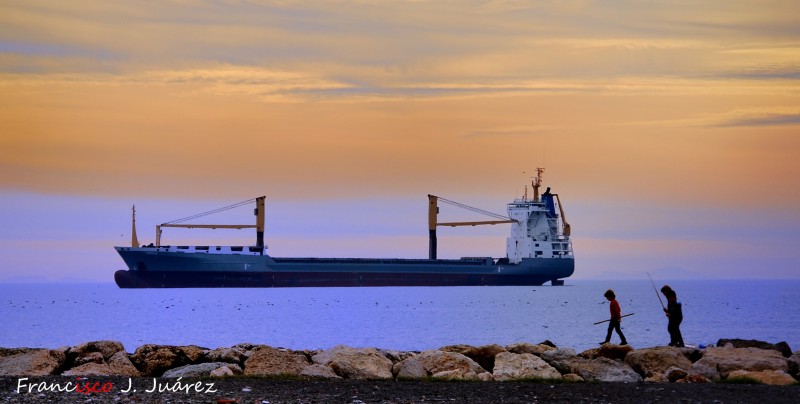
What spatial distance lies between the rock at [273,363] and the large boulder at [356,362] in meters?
0.34

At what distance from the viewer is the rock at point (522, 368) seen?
14.3 meters

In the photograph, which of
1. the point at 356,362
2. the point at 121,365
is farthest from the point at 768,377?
the point at 121,365

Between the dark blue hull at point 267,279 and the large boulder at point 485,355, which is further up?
the dark blue hull at point 267,279

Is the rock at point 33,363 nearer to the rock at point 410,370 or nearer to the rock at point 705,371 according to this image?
the rock at point 410,370

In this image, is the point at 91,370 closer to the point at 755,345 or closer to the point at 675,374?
the point at 675,374

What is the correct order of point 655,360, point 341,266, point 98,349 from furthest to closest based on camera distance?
point 341,266, point 98,349, point 655,360

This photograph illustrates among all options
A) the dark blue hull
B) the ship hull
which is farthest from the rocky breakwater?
the dark blue hull

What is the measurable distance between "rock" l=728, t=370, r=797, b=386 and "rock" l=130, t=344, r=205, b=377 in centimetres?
736

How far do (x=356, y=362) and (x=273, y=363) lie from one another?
1129 mm

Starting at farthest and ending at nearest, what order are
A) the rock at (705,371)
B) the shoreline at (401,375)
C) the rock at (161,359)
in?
the rock at (161,359) → the rock at (705,371) → the shoreline at (401,375)

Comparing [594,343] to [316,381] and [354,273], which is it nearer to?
[316,381]

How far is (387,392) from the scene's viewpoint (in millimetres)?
12516

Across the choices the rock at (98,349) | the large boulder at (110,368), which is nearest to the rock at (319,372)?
the large boulder at (110,368)

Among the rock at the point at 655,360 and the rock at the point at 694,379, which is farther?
Result: the rock at the point at 655,360
